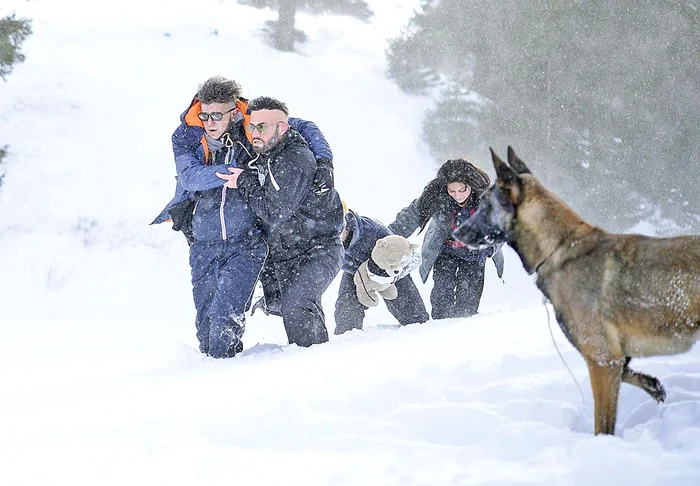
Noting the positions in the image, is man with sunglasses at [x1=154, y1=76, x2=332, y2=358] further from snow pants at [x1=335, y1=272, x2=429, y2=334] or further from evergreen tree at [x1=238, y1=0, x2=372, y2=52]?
evergreen tree at [x1=238, y1=0, x2=372, y2=52]

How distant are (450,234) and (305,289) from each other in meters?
2.03

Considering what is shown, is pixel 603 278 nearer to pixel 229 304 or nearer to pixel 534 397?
pixel 534 397

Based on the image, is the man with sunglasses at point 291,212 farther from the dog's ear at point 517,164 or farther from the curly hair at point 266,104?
the dog's ear at point 517,164

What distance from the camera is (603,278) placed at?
2.77m

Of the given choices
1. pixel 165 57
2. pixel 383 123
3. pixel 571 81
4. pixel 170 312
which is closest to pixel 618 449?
pixel 170 312

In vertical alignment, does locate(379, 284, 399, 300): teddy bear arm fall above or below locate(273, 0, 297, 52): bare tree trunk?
below

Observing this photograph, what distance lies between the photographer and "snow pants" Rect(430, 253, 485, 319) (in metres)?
6.80

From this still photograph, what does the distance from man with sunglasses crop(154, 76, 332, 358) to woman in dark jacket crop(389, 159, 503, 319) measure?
164cm

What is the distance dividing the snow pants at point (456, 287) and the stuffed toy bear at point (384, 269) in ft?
1.86

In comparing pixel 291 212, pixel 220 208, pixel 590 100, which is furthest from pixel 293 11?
pixel 291 212

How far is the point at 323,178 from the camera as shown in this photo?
5020mm

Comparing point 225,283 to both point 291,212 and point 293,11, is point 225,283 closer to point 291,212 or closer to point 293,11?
point 291,212

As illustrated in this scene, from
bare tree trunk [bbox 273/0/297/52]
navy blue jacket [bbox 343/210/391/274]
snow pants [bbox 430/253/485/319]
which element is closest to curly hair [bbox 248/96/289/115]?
navy blue jacket [bbox 343/210/391/274]

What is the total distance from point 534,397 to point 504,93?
633 inches
